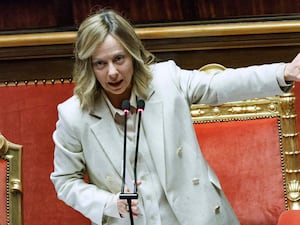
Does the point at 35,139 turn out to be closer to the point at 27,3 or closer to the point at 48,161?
the point at 48,161

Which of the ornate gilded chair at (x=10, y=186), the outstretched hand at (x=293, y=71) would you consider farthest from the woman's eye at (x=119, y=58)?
the ornate gilded chair at (x=10, y=186)

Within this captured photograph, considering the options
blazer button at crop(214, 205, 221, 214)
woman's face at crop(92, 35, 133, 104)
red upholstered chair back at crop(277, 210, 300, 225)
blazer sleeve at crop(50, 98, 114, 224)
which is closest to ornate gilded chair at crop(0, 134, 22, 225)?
blazer sleeve at crop(50, 98, 114, 224)

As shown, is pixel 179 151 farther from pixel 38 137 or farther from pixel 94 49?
pixel 38 137

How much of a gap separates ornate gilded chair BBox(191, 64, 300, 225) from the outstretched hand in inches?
23.0

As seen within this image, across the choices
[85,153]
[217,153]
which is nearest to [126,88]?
[85,153]

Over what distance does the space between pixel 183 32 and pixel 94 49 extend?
805 mm

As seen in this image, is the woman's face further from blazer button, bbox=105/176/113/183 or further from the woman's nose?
blazer button, bbox=105/176/113/183

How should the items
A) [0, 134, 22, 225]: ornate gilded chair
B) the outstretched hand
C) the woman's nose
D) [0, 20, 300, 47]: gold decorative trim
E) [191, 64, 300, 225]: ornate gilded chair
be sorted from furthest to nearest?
[0, 20, 300, 47]: gold decorative trim
[191, 64, 300, 225]: ornate gilded chair
[0, 134, 22, 225]: ornate gilded chair
the woman's nose
the outstretched hand

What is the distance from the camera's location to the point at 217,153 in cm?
175

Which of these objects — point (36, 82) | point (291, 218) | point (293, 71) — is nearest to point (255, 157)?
point (291, 218)

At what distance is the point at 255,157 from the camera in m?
1.76

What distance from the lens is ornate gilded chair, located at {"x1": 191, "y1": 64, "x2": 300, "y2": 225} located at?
175cm

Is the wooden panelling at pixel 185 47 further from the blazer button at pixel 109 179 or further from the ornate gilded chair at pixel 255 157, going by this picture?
the blazer button at pixel 109 179

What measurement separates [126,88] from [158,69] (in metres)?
0.10
